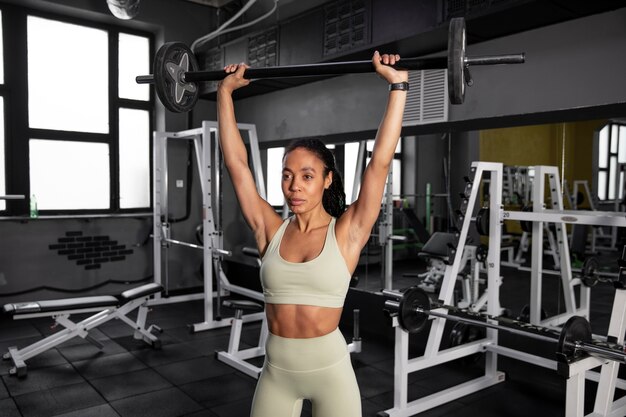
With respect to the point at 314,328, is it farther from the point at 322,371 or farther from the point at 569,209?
the point at 569,209

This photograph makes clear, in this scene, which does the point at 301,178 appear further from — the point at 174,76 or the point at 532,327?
the point at 532,327

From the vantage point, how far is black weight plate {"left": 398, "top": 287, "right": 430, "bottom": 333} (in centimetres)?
249

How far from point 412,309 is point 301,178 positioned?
58.6 inches

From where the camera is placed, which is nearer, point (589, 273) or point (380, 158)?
point (380, 158)

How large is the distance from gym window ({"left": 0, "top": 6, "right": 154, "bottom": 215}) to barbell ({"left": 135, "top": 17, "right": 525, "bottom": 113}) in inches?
150

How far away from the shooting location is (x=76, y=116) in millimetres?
5020

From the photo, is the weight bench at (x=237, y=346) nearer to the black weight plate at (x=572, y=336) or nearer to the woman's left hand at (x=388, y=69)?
the black weight plate at (x=572, y=336)

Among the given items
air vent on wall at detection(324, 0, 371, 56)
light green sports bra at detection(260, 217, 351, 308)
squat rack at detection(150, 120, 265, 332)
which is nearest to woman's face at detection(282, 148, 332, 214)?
light green sports bra at detection(260, 217, 351, 308)

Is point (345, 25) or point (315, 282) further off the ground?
point (345, 25)

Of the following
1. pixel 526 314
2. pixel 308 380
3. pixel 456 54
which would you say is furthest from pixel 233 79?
pixel 526 314

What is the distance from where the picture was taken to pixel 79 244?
4.89 m

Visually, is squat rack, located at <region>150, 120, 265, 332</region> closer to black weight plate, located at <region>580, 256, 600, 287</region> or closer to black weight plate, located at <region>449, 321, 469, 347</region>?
black weight plate, located at <region>449, 321, 469, 347</region>

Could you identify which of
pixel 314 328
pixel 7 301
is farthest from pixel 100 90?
pixel 314 328

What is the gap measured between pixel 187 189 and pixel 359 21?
285 cm
